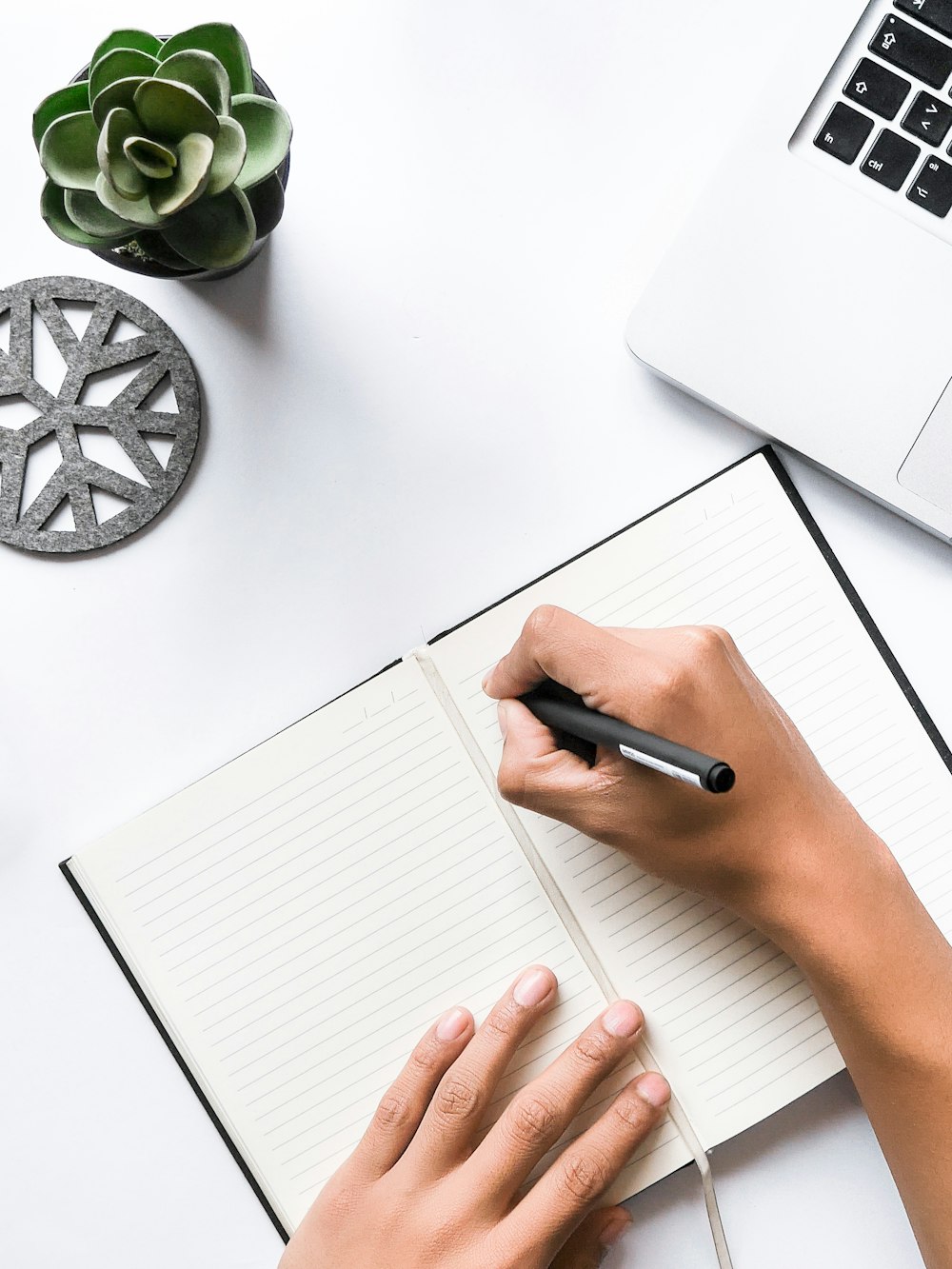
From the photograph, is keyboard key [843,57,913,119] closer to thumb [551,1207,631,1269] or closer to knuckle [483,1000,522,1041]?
knuckle [483,1000,522,1041]

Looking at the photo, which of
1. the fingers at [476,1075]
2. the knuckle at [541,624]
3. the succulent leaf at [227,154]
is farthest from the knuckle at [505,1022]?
the succulent leaf at [227,154]

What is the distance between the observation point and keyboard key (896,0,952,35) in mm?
604

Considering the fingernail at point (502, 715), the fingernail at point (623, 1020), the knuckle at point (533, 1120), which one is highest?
the fingernail at point (502, 715)

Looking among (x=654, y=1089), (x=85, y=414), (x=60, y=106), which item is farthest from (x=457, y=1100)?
(x=60, y=106)

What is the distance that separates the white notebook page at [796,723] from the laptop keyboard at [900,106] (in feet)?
0.62

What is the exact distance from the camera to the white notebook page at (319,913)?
67cm

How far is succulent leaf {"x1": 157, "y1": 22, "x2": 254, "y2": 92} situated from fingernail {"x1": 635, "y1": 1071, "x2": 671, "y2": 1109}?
615 millimetres

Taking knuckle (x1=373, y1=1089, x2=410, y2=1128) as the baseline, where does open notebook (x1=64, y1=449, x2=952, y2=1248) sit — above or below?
above

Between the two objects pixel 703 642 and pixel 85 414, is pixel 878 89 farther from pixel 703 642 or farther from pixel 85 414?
pixel 85 414

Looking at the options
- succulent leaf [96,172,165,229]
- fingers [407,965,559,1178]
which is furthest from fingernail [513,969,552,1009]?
succulent leaf [96,172,165,229]

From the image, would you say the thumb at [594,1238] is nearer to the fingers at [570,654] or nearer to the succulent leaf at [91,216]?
the fingers at [570,654]

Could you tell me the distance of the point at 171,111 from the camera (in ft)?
1.57

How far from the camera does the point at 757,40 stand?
2.27ft

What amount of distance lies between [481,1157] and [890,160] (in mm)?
667
